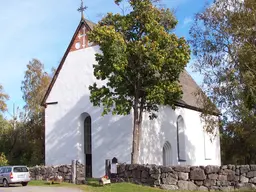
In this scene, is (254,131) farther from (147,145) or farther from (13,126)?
(13,126)

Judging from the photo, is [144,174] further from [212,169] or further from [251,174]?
[251,174]

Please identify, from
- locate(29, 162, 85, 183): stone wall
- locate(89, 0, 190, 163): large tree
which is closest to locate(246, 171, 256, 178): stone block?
locate(89, 0, 190, 163): large tree

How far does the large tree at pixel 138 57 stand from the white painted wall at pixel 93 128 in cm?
557

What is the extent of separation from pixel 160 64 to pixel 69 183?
32.9 feet

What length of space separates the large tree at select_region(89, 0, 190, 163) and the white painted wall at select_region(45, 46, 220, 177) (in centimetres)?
557

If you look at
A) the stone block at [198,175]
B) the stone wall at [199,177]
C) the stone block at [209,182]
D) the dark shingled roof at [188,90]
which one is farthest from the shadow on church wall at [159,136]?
the stone block at [209,182]

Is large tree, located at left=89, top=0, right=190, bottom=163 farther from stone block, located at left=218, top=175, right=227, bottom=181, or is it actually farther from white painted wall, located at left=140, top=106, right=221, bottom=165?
stone block, located at left=218, top=175, right=227, bottom=181

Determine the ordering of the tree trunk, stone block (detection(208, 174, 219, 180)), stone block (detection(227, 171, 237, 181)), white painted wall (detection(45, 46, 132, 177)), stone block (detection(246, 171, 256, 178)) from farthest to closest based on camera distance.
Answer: white painted wall (detection(45, 46, 132, 177)) < the tree trunk < stone block (detection(208, 174, 219, 180)) < stone block (detection(227, 171, 237, 181)) < stone block (detection(246, 171, 256, 178))

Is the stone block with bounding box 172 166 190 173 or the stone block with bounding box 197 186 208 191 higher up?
the stone block with bounding box 172 166 190 173

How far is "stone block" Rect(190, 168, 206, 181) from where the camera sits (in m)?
21.7

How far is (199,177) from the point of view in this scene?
21766 millimetres

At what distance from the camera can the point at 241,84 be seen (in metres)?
23.0

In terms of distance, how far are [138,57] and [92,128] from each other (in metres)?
10.5

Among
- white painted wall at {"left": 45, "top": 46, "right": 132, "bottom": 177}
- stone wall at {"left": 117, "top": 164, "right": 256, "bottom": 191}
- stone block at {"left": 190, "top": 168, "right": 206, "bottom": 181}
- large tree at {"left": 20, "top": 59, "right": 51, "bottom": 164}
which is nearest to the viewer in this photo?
stone wall at {"left": 117, "top": 164, "right": 256, "bottom": 191}
